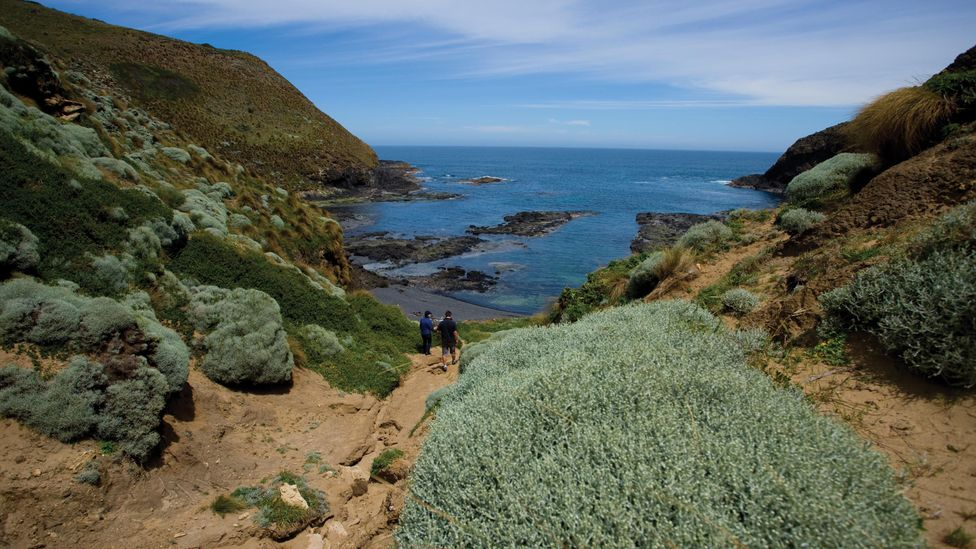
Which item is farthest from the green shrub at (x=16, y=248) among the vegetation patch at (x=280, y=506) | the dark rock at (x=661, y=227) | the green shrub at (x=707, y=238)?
the dark rock at (x=661, y=227)

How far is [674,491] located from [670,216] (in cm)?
5418

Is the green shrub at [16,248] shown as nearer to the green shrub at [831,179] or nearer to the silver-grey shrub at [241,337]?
the silver-grey shrub at [241,337]

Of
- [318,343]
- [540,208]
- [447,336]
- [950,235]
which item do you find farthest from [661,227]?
[950,235]

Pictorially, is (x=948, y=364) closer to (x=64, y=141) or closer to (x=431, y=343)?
(x=431, y=343)

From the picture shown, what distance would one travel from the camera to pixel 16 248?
29.0 ft

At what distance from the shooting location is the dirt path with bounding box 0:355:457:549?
237 inches

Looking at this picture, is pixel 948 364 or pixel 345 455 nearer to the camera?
Result: pixel 948 364

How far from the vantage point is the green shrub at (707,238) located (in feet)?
44.7

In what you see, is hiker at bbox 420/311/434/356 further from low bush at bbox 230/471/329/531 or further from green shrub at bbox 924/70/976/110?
green shrub at bbox 924/70/976/110

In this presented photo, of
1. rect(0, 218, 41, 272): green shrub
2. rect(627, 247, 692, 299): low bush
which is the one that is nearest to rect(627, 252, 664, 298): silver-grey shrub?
rect(627, 247, 692, 299): low bush

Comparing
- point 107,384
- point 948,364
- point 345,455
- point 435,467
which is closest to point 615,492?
point 435,467

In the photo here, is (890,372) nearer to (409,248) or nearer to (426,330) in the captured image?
(426,330)

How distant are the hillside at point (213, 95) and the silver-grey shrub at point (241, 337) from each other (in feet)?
161

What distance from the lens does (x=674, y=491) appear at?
3.57 m
